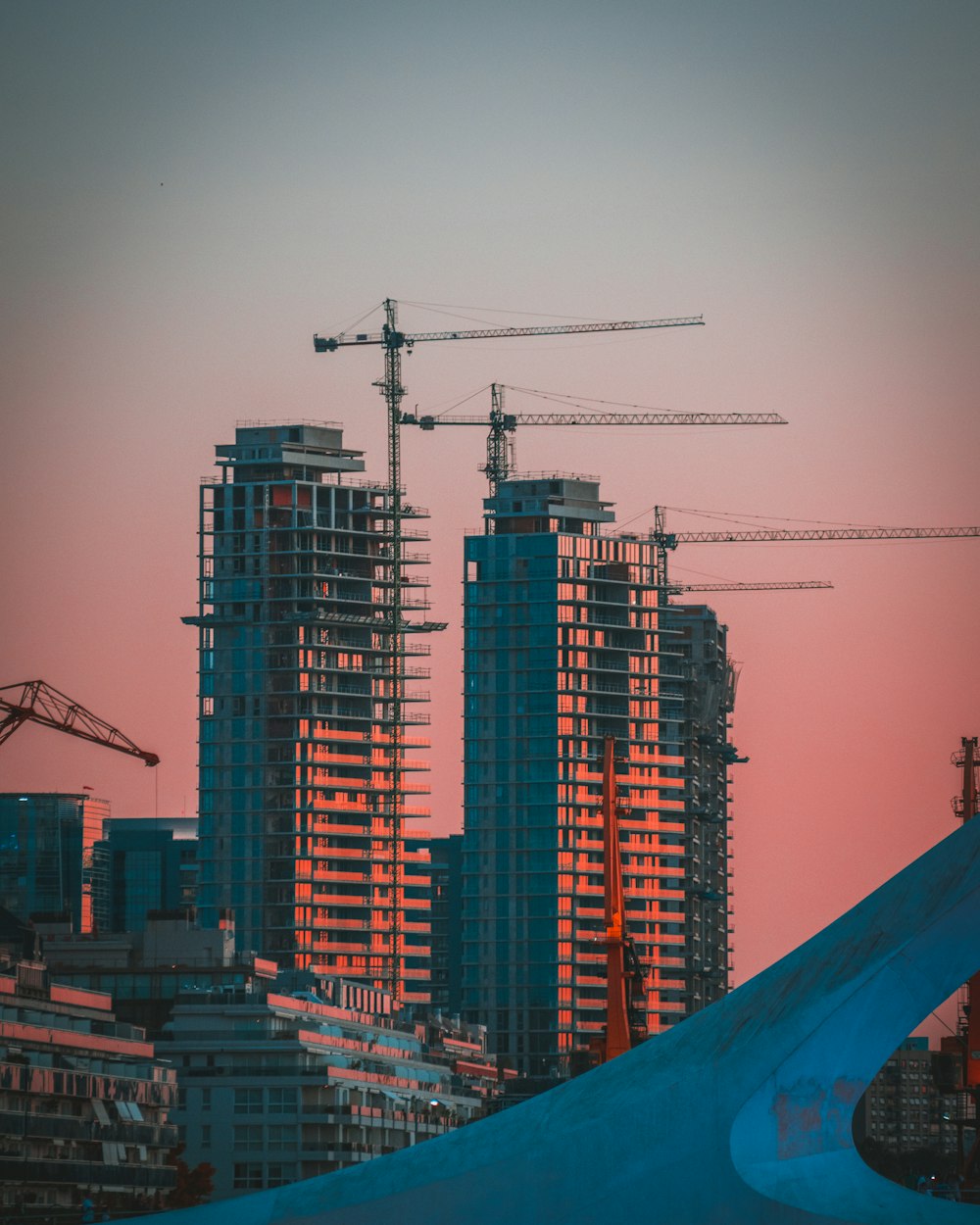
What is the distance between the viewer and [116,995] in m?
111

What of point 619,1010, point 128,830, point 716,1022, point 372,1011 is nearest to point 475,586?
point 372,1011

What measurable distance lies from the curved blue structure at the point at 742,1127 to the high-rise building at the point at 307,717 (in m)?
111

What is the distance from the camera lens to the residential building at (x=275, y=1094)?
3866 inches

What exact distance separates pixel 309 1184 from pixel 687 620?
5787 inches

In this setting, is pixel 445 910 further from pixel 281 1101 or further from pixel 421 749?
pixel 281 1101

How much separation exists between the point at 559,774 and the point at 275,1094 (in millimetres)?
49763

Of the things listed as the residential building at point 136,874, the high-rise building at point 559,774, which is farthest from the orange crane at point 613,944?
the residential building at point 136,874

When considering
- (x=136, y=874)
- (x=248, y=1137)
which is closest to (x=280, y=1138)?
(x=248, y=1137)

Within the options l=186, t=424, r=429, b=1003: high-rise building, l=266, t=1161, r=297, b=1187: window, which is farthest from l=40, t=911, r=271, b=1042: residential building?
l=186, t=424, r=429, b=1003: high-rise building

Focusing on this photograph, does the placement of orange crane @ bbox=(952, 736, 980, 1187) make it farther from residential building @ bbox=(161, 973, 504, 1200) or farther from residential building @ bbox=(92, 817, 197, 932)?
residential building @ bbox=(92, 817, 197, 932)

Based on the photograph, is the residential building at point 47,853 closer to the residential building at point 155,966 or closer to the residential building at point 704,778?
the residential building at point 704,778

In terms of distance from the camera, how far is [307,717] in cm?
14388

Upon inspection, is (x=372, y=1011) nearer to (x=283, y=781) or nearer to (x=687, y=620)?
(x=283, y=781)

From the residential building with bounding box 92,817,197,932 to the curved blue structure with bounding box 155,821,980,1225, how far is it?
5915 inches
